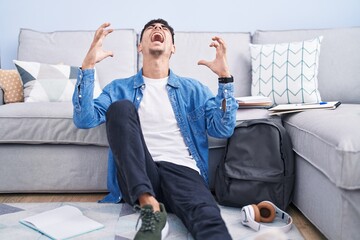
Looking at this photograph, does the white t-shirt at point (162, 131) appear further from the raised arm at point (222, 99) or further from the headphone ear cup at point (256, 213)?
the headphone ear cup at point (256, 213)

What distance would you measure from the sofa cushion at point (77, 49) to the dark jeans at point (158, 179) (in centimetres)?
102

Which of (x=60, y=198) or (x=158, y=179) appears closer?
(x=158, y=179)

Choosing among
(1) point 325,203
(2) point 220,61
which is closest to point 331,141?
(1) point 325,203

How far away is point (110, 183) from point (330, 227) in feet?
2.98

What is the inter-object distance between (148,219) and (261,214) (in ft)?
1.81

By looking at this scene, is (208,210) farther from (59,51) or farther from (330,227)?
(59,51)

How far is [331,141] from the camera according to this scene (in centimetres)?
137

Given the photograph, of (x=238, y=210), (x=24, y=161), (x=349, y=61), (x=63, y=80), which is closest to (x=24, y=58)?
(x=63, y=80)

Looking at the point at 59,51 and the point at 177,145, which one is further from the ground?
the point at 59,51

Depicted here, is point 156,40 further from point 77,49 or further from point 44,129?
point 77,49

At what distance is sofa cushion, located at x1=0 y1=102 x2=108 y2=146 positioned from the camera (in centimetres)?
185

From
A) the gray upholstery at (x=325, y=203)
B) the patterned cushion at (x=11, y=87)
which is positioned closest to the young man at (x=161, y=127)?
the gray upholstery at (x=325, y=203)

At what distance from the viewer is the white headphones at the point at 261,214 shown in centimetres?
157

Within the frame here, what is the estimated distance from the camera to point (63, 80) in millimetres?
2254
